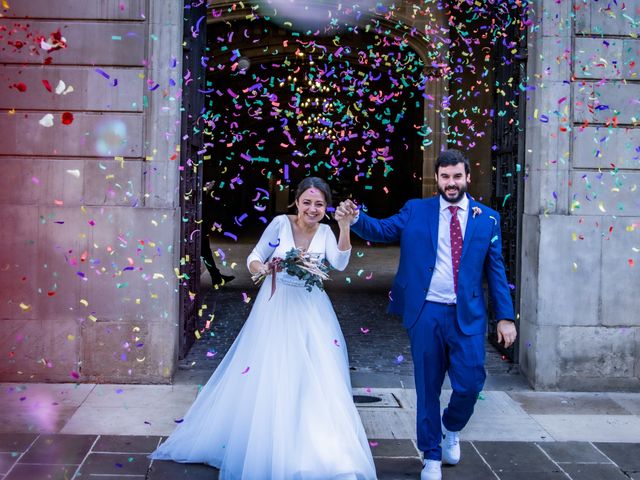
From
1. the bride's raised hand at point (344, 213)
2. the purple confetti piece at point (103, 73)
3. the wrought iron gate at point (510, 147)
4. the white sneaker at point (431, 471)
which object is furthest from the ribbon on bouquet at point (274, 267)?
the wrought iron gate at point (510, 147)

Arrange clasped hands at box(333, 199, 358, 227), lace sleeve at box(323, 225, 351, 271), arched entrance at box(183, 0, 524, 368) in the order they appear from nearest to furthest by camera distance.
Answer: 1. clasped hands at box(333, 199, 358, 227)
2. lace sleeve at box(323, 225, 351, 271)
3. arched entrance at box(183, 0, 524, 368)

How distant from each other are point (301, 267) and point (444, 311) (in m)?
0.92

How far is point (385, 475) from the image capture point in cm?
434

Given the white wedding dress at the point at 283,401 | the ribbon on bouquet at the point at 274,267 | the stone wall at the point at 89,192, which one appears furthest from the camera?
the stone wall at the point at 89,192

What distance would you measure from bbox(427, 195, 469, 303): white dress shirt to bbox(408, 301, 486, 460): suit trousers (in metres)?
0.06

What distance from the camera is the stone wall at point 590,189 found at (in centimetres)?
630

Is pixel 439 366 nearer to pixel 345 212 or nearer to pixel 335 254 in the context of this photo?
pixel 335 254

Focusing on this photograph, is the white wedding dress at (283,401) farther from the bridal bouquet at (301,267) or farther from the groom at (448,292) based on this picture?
the groom at (448,292)

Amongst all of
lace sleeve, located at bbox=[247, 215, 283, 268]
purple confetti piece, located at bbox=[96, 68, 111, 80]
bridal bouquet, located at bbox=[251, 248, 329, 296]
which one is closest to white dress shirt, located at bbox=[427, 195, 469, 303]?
bridal bouquet, located at bbox=[251, 248, 329, 296]

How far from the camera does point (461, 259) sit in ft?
14.1

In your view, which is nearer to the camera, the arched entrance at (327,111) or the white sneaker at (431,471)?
the white sneaker at (431,471)

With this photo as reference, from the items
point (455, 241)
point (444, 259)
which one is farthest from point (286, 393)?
point (455, 241)

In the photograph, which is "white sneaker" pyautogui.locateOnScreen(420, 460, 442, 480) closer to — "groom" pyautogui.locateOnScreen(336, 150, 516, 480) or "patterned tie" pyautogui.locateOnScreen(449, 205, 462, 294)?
"groom" pyautogui.locateOnScreen(336, 150, 516, 480)

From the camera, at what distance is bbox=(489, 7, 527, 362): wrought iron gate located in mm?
6797
